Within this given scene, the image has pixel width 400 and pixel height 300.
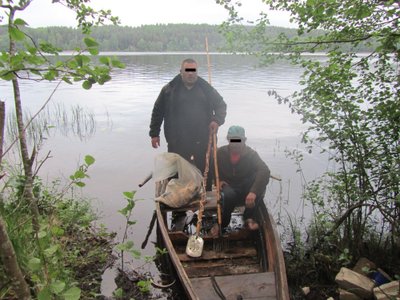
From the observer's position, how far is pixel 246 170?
4617 mm

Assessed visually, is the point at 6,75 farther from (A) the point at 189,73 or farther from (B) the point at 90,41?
(A) the point at 189,73

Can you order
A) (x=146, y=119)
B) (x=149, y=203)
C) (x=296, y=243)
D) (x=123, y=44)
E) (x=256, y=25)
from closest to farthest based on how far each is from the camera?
(x=256, y=25) → (x=296, y=243) → (x=149, y=203) → (x=146, y=119) → (x=123, y=44)

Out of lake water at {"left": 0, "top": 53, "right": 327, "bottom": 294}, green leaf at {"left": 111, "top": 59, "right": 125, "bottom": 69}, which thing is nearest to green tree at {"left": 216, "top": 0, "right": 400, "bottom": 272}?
lake water at {"left": 0, "top": 53, "right": 327, "bottom": 294}

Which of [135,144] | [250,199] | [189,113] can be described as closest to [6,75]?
[250,199]

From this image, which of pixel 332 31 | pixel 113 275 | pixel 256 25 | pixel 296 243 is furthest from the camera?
pixel 296 243

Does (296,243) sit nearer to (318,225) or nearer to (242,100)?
(318,225)

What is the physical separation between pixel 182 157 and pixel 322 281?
2.46 m

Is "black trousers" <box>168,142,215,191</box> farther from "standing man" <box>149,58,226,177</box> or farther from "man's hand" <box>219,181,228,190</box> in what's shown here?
"man's hand" <box>219,181,228,190</box>

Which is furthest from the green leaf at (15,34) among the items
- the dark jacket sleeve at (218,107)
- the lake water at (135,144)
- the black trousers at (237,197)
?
the dark jacket sleeve at (218,107)

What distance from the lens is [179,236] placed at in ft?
15.2

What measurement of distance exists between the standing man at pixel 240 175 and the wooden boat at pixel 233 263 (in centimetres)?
18

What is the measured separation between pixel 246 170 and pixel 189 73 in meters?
1.61

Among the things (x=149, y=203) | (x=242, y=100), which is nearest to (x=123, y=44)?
(x=242, y=100)

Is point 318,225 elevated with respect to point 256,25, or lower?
lower
